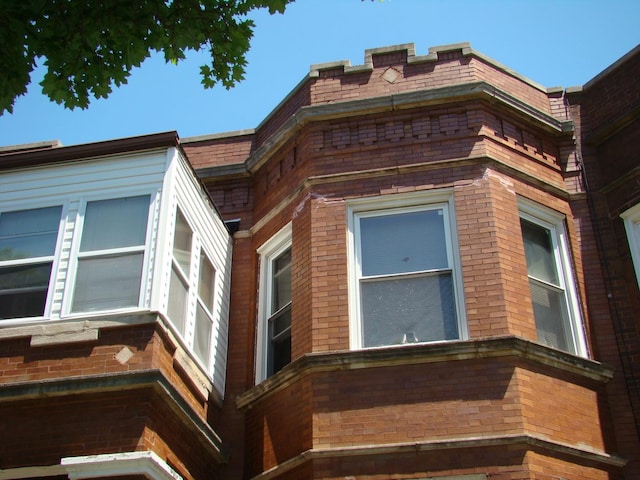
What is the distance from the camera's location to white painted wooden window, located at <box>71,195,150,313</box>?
10.3 metres

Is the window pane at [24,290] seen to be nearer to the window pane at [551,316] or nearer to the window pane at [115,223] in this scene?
the window pane at [115,223]

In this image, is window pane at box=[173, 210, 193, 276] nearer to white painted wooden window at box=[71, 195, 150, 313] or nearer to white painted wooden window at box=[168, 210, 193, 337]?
white painted wooden window at box=[168, 210, 193, 337]

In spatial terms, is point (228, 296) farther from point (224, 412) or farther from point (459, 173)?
point (459, 173)

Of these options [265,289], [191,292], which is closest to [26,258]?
[191,292]

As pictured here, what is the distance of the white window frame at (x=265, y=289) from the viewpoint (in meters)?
12.0

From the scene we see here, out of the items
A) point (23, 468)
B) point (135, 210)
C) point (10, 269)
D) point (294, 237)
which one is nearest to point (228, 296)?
point (294, 237)

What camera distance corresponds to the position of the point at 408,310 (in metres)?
11.0

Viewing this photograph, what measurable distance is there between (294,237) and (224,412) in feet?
7.71

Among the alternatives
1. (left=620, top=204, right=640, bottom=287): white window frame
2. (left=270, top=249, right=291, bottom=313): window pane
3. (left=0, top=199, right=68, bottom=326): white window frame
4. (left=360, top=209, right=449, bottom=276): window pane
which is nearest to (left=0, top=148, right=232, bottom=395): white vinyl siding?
(left=0, top=199, right=68, bottom=326): white window frame

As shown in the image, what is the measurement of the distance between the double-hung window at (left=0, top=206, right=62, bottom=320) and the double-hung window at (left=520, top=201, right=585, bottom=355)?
5673 millimetres

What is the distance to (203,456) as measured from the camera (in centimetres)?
1049

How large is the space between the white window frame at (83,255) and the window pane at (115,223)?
0.05 m

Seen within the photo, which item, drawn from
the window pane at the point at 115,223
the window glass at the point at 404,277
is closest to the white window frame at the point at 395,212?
the window glass at the point at 404,277

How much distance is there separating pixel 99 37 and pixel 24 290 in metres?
4.14
